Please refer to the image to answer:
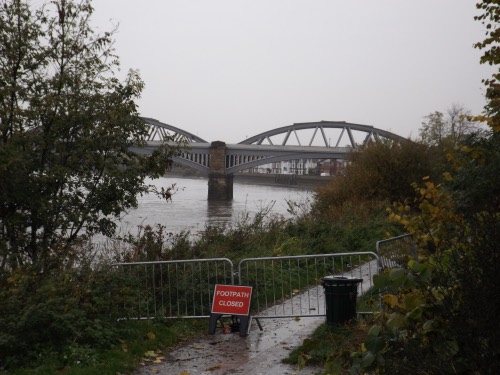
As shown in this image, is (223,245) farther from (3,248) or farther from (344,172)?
(344,172)

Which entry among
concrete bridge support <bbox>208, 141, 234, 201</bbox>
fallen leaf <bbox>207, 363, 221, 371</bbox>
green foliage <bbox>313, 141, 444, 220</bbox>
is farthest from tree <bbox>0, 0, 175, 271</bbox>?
concrete bridge support <bbox>208, 141, 234, 201</bbox>

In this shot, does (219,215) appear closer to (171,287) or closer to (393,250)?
(393,250)

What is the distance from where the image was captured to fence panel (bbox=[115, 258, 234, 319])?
822 centimetres

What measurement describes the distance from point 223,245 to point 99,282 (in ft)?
17.0

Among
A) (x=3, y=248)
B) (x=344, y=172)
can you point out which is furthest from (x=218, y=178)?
(x=3, y=248)

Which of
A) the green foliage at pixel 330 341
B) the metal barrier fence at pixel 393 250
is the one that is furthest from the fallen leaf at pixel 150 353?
the metal barrier fence at pixel 393 250

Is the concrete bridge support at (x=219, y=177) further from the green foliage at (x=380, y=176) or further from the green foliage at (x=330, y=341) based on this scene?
the green foliage at (x=330, y=341)

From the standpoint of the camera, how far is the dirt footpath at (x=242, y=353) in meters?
6.40

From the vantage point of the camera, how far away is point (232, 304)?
785 cm

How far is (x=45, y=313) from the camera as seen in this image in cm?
676

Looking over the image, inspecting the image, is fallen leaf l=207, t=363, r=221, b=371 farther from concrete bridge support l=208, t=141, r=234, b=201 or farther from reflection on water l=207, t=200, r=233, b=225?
concrete bridge support l=208, t=141, r=234, b=201

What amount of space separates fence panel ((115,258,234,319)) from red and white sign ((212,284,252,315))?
0.18 m

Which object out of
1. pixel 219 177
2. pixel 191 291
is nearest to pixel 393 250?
pixel 191 291

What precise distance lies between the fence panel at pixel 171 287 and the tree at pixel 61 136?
1.57 metres
